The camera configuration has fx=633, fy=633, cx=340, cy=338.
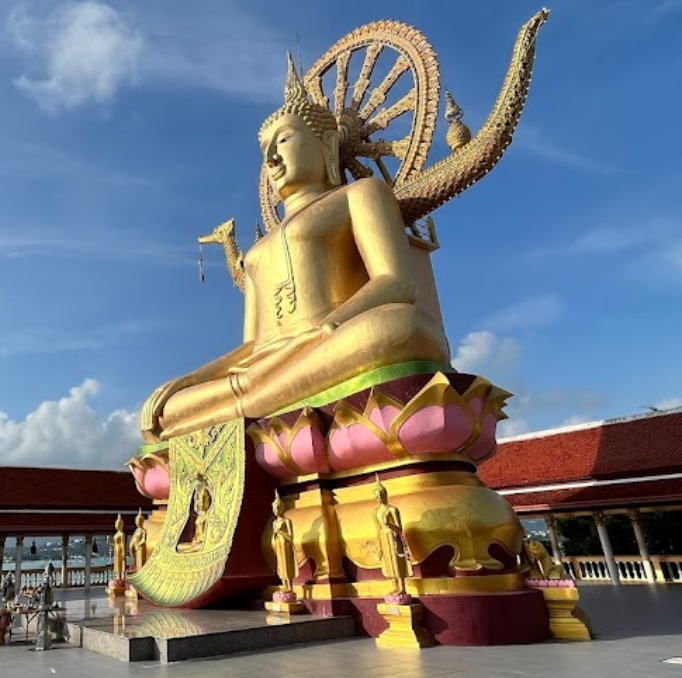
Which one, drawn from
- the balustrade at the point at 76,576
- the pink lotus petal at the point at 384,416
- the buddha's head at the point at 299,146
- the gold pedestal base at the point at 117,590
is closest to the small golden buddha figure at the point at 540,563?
the pink lotus petal at the point at 384,416

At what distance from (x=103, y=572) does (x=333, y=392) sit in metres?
16.0

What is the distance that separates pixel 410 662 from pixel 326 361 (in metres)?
3.38

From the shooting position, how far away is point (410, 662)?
4.69 metres

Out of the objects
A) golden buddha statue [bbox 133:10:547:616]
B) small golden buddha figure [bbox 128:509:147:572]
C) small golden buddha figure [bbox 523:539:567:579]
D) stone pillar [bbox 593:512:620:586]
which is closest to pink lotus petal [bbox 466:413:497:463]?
golden buddha statue [bbox 133:10:547:616]

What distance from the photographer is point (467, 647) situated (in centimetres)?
527

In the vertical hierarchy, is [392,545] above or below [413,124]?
below

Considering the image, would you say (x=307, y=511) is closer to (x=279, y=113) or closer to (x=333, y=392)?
(x=333, y=392)

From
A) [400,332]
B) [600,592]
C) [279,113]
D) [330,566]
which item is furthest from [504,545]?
[279,113]

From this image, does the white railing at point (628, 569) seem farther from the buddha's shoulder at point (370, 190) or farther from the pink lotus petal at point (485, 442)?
the buddha's shoulder at point (370, 190)

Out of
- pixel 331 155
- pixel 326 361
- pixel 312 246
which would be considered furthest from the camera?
pixel 331 155

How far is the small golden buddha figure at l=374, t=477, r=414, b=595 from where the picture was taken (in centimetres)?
564

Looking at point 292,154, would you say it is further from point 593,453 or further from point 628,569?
point 628,569

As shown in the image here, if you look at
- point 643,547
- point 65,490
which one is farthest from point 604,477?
point 65,490

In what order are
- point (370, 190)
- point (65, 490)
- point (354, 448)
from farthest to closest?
point (65, 490), point (370, 190), point (354, 448)
